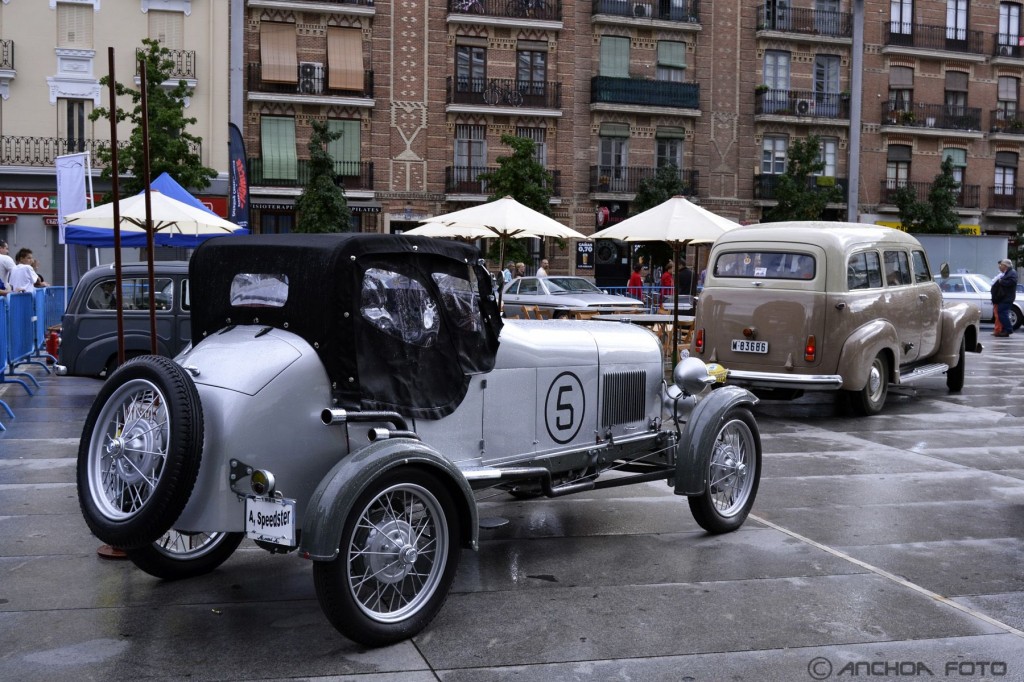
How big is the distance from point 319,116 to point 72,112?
8.42 m

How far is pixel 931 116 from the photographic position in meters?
47.7

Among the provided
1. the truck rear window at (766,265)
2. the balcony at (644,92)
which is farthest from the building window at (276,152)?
the truck rear window at (766,265)

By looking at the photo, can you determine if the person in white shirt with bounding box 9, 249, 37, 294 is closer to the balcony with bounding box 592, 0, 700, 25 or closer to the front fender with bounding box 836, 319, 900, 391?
the front fender with bounding box 836, 319, 900, 391

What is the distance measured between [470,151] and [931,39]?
22150mm

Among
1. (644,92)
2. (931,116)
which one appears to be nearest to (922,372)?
(644,92)

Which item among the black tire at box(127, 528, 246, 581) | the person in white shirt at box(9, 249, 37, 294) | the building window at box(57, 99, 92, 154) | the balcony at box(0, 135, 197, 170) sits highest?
the building window at box(57, 99, 92, 154)

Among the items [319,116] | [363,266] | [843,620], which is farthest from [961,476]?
[319,116]

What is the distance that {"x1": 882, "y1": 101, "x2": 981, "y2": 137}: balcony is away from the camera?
4678 cm

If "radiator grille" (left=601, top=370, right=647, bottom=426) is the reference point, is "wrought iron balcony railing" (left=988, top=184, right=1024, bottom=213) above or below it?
above

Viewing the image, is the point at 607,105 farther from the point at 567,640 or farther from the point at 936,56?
the point at 567,640

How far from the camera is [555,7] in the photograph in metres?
41.5

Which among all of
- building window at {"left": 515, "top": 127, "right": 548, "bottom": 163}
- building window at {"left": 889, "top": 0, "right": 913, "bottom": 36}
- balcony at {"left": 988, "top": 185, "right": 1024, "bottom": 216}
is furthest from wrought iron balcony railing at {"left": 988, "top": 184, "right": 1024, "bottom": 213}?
building window at {"left": 515, "top": 127, "right": 548, "bottom": 163}

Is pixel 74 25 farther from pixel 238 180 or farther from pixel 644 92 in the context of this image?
pixel 644 92

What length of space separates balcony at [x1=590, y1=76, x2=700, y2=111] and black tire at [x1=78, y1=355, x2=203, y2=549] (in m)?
38.5
